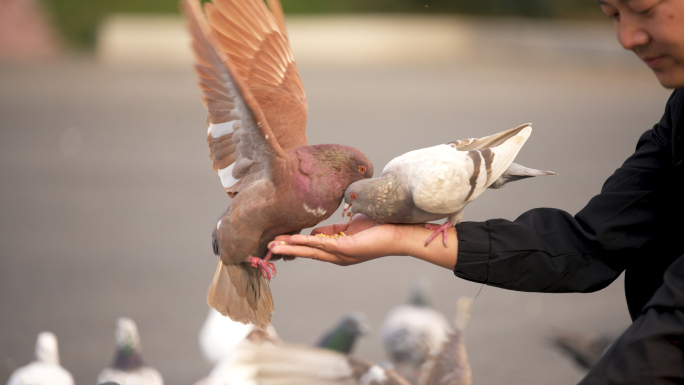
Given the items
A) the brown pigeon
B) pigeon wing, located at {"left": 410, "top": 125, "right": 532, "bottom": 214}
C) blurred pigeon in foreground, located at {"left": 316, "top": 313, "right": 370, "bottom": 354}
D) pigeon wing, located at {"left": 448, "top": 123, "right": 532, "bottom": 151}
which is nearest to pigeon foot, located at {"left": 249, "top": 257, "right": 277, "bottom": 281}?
the brown pigeon

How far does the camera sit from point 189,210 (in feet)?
21.0

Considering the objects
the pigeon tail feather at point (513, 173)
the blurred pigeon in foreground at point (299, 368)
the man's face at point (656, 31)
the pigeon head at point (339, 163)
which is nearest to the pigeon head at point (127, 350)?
the blurred pigeon in foreground at point (299, 368)

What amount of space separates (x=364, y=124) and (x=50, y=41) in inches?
336

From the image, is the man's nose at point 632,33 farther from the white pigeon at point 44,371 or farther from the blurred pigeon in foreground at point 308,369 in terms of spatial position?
the white pigeon at point 44,371

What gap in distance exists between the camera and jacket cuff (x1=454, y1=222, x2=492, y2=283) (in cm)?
201

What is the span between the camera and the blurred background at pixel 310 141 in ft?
14.9

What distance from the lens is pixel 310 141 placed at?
7.87 m

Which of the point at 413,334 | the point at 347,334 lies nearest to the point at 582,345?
the point at 413,334

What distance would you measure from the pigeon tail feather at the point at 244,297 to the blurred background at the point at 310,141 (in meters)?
1.79

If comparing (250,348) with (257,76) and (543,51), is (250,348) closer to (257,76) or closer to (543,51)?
(257,76)

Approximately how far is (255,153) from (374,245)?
18.8 inches

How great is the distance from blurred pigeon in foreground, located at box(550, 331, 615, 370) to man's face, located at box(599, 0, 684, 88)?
87.6 inches

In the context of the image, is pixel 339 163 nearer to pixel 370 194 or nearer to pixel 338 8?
pixel 370 194

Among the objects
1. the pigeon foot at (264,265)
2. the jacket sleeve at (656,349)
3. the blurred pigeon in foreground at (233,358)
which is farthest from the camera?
the blurred pigeon in foreground at (233,358)
